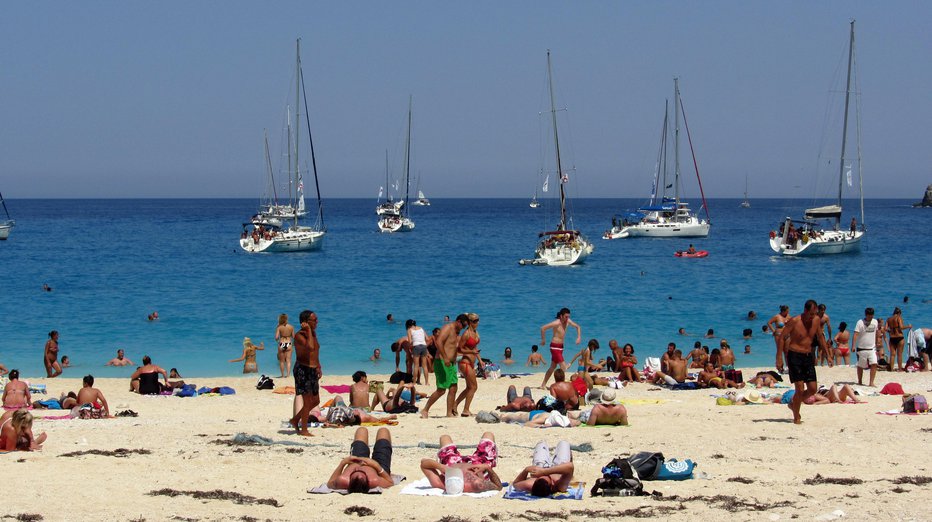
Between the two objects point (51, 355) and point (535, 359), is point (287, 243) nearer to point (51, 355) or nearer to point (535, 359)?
point (51, 355)

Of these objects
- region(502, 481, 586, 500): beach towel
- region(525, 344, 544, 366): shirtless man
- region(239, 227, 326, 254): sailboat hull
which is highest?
region(239, 227, 326, 254): sailboat hull

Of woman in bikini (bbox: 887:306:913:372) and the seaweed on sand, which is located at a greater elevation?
woman in bikini (bbox: 887:306:913:372)

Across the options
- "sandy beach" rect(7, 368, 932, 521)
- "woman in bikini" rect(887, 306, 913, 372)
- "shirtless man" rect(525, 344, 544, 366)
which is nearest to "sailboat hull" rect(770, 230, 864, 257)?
"shirtless man" rect(525, 344, 544, 366)

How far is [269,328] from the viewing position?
2969cm

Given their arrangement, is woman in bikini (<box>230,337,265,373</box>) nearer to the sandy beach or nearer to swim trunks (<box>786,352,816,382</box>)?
the sandy beach

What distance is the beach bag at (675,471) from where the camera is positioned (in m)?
10.3

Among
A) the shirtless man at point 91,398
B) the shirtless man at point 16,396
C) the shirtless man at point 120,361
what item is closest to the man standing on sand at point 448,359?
Result: the shirtless man at point 91,398

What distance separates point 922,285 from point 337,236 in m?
56.8

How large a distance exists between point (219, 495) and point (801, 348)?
25.4 feet

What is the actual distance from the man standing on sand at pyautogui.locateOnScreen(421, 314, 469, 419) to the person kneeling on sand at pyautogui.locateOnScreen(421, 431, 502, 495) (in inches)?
139

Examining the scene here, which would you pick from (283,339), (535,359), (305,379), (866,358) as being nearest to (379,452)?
(305,379)

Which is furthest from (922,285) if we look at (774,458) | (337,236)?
(337,236)

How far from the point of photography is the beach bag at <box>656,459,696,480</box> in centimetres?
1031

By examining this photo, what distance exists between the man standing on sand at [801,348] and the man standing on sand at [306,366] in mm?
6199
